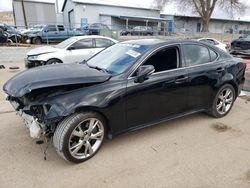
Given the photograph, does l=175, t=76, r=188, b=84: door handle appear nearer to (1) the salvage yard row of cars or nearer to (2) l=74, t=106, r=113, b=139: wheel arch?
(2) l=74, t=106, r=113, b=139: wheel arch

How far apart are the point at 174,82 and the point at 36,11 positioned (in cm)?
4072

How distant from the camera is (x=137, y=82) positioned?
324 centimetres

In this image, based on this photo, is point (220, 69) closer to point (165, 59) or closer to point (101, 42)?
point (165, 59)

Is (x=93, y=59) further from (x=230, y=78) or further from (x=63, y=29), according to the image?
(x=63, y=29)

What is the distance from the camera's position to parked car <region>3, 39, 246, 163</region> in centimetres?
→ 281

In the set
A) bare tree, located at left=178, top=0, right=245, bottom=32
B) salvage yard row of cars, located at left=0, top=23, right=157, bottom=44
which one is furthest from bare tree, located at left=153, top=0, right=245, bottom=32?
salvage yard row of cars, located at left=0, top=23, right=157, bottom=44

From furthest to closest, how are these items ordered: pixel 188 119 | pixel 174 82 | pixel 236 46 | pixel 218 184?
pixel 236 46, pixel 188 119, pixel 174 82, pixel 218 184

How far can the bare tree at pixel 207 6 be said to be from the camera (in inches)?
1428

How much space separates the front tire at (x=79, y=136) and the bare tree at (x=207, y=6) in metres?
37.7

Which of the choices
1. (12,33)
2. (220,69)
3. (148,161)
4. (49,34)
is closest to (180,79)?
(220,69)

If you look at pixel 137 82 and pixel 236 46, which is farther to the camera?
pixel 236 46

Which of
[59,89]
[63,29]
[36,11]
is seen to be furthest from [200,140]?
[36,11]

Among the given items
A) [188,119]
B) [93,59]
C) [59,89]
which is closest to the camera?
[59,89]

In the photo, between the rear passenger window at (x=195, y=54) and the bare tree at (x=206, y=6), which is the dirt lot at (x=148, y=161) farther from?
the bare tree at (x=206, y=6)
